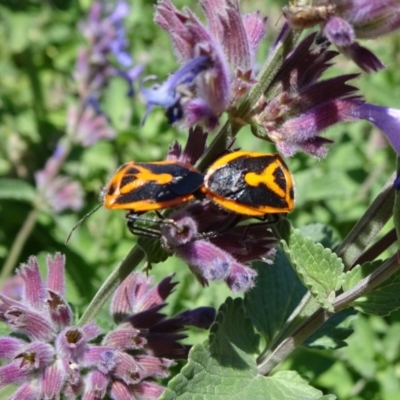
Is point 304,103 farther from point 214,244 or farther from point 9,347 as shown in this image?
point 9,347

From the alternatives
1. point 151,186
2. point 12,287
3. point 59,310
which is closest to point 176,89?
point 151,186

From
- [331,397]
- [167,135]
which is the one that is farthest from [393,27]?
[167,135]

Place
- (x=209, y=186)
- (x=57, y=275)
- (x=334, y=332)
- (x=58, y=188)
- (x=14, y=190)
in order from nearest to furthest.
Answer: (x=209, y=186) → (x=57, y=275) → (x=334, y=332) → (x=14, y=190) → (x=58, y=188)

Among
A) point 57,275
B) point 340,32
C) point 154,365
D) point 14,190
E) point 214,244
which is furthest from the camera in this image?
point 14,190

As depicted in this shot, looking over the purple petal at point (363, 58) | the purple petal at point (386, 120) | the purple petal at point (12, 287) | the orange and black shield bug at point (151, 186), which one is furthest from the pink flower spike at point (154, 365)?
the purple petal at point (12, 287)

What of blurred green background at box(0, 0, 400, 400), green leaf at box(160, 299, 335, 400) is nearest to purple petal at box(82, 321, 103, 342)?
green leaf at box(160, 299, 335, 400)

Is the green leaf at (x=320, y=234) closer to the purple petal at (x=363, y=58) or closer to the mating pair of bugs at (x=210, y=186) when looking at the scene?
the mating pair of bugs at (x=210, y=186)

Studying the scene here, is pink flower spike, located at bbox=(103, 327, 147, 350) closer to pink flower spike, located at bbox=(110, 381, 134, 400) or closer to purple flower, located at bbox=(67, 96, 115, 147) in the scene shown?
pink flower spike, located at bbox=(110, 381, 134, 400)
